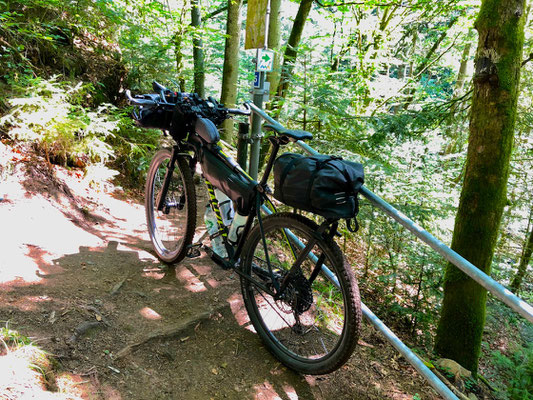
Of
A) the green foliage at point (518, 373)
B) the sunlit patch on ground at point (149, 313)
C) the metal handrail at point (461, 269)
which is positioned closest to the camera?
the metal handrail at point (461, 269)

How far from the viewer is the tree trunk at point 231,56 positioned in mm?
7845

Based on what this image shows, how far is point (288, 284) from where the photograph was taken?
238 cm

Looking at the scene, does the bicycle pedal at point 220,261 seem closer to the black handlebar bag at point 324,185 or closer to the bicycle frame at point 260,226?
the bicycle frame at point 260,226

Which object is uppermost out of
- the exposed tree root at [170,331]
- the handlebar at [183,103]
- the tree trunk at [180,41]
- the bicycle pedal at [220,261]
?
the tree trunk at [180,41]

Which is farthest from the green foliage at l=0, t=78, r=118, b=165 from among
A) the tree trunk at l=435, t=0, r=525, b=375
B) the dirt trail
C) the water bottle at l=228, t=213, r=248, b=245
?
the tree trunk at l=435, t=0, r=525, b=375

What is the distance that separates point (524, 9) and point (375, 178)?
2809 mm

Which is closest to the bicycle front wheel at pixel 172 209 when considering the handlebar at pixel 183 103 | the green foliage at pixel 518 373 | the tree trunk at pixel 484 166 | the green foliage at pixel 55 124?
the handlebar at pixel 183 103

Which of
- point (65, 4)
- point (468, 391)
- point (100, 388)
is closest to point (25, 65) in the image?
point (65, 4)

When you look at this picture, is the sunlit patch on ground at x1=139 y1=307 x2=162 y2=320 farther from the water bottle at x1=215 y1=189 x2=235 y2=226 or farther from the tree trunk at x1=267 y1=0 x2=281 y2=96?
the tree trunk at x1=267 y1=0 x2=281 y2=96

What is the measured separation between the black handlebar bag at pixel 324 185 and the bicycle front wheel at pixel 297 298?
0.68ft

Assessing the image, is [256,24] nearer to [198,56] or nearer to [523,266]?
[523,266]

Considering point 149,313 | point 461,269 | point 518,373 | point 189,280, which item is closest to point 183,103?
point 189,280

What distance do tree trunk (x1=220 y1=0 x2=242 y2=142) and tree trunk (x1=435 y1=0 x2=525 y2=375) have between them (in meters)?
5.55

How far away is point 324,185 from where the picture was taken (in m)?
1.93
